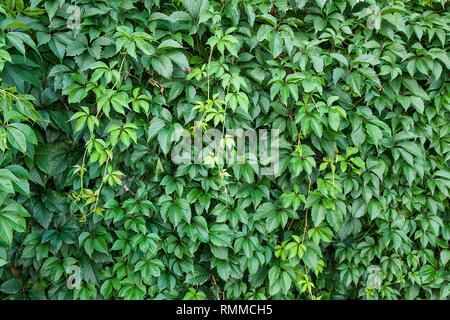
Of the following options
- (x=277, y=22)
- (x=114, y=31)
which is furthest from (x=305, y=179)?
(x=114, y=31)

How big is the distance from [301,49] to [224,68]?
0.43 m

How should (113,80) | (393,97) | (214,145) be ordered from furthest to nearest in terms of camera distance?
(393,97), (214,145), (113,80)

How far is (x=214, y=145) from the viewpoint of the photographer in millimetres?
1819

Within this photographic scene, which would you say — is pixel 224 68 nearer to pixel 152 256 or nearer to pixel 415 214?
pixel 152 256

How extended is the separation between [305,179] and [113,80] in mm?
1173

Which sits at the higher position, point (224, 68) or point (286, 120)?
point (224, 68)

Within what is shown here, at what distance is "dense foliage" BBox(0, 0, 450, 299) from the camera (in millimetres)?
1695

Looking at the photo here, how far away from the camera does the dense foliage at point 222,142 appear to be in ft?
5.56

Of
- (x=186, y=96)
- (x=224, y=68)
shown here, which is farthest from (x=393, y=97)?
(x=186, y=96)

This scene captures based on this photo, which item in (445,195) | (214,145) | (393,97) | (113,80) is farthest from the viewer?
(445,195)

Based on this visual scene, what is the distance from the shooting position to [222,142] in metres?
1.74

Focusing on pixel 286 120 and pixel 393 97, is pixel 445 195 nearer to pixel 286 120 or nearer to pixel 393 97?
pixel 393 97

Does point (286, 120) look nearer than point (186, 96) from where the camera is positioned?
No

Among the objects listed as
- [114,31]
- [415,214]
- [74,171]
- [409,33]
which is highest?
[409,33]
